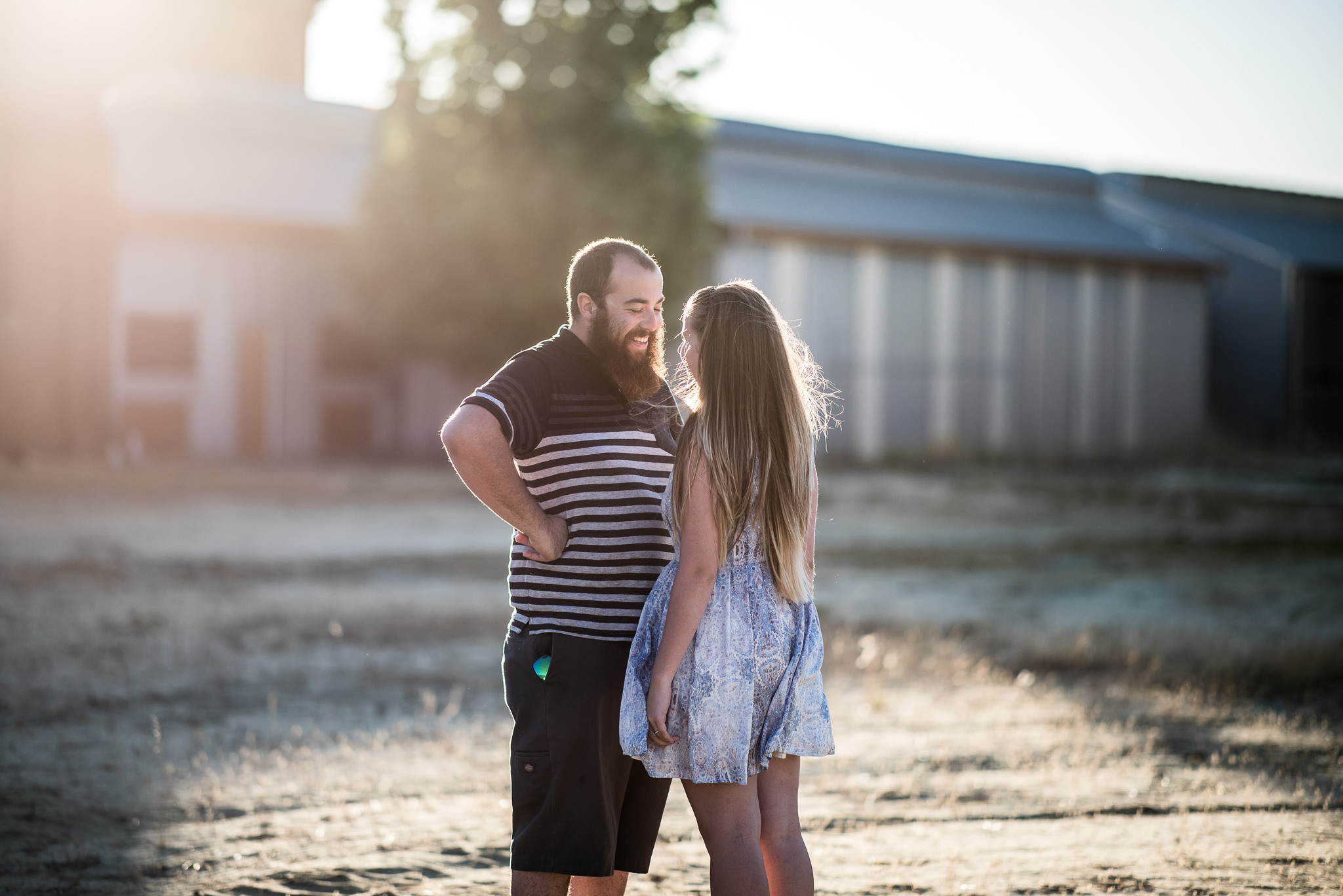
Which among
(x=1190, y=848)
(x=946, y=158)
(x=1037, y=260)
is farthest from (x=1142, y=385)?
(x=1190, y=848)

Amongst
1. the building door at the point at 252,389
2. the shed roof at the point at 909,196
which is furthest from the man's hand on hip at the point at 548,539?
the shed roof at the point at 909,196

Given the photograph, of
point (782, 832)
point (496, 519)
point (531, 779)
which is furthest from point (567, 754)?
point (496, 519)

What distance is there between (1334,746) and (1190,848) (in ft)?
7.55

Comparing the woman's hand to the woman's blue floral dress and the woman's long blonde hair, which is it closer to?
the woman's blue floral dress

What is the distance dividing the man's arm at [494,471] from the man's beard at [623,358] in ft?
1.18

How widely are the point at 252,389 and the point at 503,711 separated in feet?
67.4

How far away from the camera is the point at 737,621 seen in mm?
3035

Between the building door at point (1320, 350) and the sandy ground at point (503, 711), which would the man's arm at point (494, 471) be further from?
the building door at point (1320, 350)

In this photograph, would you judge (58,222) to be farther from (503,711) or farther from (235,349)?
(503,711)

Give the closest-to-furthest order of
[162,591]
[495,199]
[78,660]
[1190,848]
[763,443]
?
[763,443], [1190,848], [78,660], [162,591], [495,199]

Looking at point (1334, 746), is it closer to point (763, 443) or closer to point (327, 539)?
point (763, 443)

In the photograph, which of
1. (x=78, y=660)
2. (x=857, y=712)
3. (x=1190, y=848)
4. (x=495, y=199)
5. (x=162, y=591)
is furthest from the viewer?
(x=495, y=199)

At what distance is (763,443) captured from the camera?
302 centimetres

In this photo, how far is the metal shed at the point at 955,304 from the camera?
95.6 ft
